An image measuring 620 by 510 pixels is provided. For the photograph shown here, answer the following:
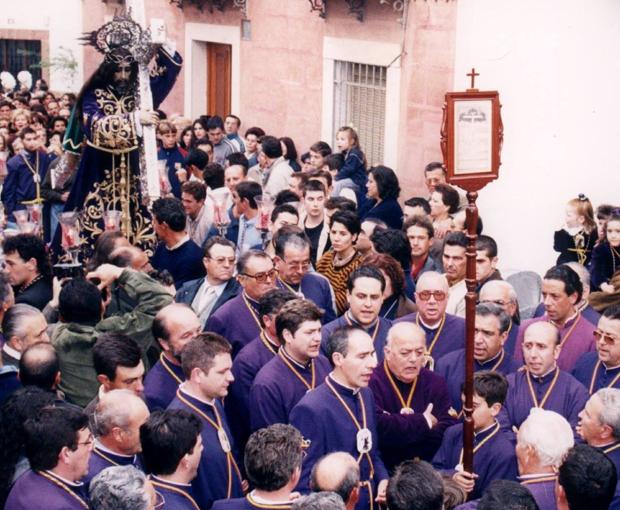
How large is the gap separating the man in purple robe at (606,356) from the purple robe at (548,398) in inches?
7.8

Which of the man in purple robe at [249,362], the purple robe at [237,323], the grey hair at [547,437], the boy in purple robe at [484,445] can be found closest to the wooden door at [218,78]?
the purple robe at [237,323]

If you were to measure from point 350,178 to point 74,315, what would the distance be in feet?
17.9

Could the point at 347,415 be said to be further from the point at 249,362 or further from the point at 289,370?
the point at 249,362

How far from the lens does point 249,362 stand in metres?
6.08

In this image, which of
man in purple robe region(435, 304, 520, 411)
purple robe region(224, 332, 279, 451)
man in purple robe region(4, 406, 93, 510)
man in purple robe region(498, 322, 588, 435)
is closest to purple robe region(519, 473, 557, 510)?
man in purple robe region(498, 322, 588, 435)

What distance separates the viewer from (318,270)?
307 inches

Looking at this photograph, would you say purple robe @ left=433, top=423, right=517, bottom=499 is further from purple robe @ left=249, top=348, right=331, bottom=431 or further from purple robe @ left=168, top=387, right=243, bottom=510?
purple robe @ left=168, top=387, right=243, bottom=510

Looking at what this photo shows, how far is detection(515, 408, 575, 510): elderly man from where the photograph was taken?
15.9 feet

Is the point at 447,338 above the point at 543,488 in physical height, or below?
above

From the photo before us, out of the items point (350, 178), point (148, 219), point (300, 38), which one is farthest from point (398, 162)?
point (148, 219)

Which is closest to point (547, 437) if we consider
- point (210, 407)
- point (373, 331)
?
point (210, 407)

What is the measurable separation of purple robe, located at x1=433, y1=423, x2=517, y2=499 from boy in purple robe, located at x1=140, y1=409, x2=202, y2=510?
1299mm

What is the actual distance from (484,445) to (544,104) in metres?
5.37

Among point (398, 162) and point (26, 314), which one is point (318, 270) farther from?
point (398, 162)
